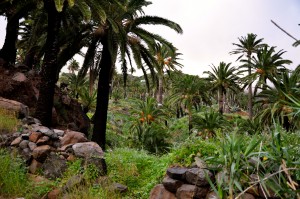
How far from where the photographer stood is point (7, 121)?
9.35 metres

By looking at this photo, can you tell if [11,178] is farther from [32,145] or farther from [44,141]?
[44,141]

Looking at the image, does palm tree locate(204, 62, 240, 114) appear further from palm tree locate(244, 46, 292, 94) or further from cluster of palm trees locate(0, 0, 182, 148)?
cluster of palm trees locate(0, 0, 182, 148)

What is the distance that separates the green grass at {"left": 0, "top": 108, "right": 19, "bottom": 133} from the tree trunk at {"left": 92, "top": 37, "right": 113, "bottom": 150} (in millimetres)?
4677

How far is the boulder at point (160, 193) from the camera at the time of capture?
588 centimetres

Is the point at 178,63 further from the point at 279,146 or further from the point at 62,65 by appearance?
the point at 279,146

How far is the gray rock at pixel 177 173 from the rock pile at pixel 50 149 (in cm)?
192

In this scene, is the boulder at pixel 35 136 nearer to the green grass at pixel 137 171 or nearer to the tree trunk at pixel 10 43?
the green grass at pixel 137 171

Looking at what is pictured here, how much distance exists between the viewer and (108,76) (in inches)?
573

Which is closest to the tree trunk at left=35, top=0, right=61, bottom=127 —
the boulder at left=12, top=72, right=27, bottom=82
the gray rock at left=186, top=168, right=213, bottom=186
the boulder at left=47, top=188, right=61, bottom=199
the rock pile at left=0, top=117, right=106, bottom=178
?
the rock pile at left=0, top=117, right=106, bottom=178

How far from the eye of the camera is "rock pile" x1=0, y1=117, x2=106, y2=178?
24.9ft

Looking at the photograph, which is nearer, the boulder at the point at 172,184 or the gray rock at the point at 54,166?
the boulder at the point at 172,184

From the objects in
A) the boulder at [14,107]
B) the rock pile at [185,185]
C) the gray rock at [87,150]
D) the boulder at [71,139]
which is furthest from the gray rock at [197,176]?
the boulder at [14,107]

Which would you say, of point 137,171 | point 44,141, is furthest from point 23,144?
point 137,171

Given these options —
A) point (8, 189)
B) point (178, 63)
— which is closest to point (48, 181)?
point (8, 189)
